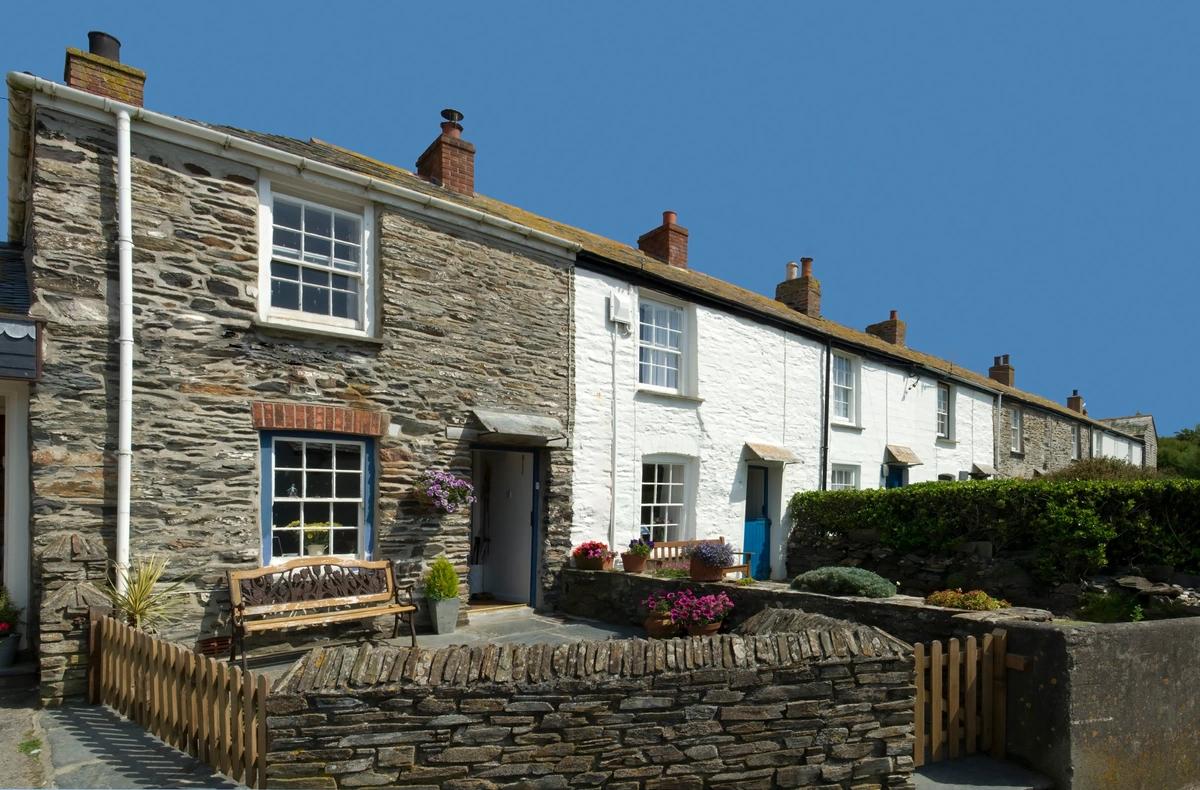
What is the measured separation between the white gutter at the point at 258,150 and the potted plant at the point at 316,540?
4.28 m

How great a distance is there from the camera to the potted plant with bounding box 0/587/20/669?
6.62 m

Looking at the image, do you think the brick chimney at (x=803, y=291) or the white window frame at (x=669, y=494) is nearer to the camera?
the white window frame at (x=669, y=494)

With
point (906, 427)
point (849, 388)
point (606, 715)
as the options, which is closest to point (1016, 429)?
point (906, 427)

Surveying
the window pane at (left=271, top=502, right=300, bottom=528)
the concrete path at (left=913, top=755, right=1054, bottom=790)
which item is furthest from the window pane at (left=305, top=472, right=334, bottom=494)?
the concrete path at (left=913, top=755, right=1054, bottom=790)

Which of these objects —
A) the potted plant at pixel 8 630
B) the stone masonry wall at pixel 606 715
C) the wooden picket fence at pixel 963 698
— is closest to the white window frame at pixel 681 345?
the wooden picket fence at pixel 963 698

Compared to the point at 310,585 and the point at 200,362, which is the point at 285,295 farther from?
the point at 310,585

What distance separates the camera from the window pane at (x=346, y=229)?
8930mm

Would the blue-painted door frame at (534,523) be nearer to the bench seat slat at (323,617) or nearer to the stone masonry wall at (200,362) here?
the stone masonry wall at (200,362)

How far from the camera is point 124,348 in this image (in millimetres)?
6984

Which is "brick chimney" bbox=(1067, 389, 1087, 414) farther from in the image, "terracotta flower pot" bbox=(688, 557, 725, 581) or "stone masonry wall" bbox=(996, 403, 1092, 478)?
"terracotta flower pot" bbox=(688, 557, 725, 581)

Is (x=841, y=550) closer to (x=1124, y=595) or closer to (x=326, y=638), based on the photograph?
(x=1124, y=595)

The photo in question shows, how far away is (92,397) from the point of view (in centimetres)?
688

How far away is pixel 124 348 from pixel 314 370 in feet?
6.26

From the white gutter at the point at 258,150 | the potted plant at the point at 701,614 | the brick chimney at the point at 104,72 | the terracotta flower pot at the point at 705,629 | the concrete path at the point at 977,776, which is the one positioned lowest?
the concrete path at the point at 977,776
